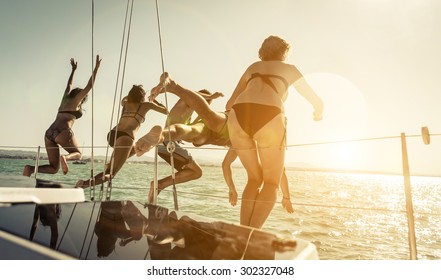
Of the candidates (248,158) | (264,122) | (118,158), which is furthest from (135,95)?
(264,122)

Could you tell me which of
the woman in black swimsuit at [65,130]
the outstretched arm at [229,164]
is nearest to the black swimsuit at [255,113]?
the outstretched arm at [229,164]

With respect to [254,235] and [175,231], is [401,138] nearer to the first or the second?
[254,235]

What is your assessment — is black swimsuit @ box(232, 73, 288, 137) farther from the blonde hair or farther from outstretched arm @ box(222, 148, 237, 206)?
outstretched arm @ box(222, 148, 237, 206)

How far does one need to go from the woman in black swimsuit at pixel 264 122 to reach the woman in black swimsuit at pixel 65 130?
4.11m

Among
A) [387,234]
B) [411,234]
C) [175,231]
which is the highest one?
[175,231]

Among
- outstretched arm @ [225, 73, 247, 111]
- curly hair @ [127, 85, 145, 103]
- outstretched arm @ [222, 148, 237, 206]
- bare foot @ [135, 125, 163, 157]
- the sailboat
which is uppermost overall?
curly hair @ [127, 85, 145, 103]

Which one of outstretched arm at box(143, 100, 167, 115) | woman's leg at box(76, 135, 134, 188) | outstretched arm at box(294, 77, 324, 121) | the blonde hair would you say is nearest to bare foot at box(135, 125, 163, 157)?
the blonde hair

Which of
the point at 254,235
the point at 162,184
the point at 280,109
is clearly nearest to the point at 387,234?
the point at 162,184

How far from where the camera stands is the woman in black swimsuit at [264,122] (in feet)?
8.66

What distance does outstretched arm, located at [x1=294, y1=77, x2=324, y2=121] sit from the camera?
108 inches

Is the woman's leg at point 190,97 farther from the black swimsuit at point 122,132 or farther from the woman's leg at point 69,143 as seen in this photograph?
the woman's leg at point 69,143
